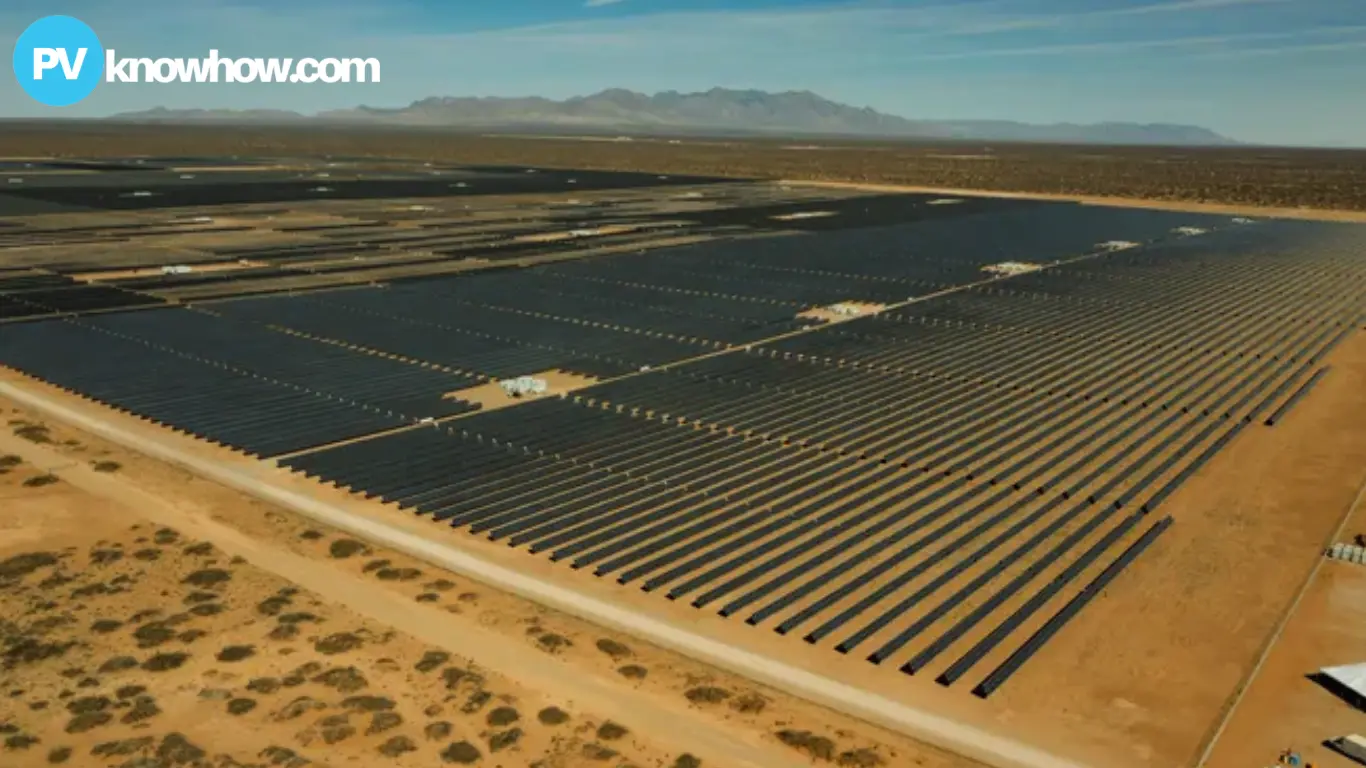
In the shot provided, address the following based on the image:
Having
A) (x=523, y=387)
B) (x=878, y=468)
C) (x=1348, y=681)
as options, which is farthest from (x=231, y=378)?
(x=1348, y=681)

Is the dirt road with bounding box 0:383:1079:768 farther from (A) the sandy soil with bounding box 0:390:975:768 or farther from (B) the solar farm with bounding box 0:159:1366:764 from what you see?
(B) the solar farm with bounding box 0:159:1366:764

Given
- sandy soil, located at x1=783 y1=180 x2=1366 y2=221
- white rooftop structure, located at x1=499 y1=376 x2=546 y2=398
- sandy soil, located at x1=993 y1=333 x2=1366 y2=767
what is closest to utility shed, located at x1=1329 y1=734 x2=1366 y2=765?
sandy soil, located at x1=993 y1=333 x2=1366 y2=767

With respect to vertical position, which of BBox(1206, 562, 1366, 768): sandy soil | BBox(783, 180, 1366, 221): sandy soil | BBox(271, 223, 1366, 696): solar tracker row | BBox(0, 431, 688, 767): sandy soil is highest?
BBox(783, 180, 1366, 221): sandy soil

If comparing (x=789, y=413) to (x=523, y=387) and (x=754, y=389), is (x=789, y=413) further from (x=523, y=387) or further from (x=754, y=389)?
(x=523, y=387)

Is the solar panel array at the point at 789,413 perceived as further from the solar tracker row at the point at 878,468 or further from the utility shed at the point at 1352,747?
the utility shed at the point at 1352,747

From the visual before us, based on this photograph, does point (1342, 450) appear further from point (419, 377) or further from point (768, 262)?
point (768, 262)

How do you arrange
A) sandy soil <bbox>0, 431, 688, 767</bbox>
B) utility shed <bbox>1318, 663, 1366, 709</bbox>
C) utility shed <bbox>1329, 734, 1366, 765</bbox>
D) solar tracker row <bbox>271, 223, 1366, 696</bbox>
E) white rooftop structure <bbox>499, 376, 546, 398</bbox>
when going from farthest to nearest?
1. white rooftop structure <bbox>499, 376, 546, 398</bbox>
2. solar tracker row <bbox>271, 223, 1366, 696</bbox>
3. utility shed <bbox>1318, 663, 1366, 709</bbox>
4. utility shed <bbox>1329, 734, 1366, 765</bbox>
5. sandy soil <bbox>0, 431, 688, 767</bbox>
